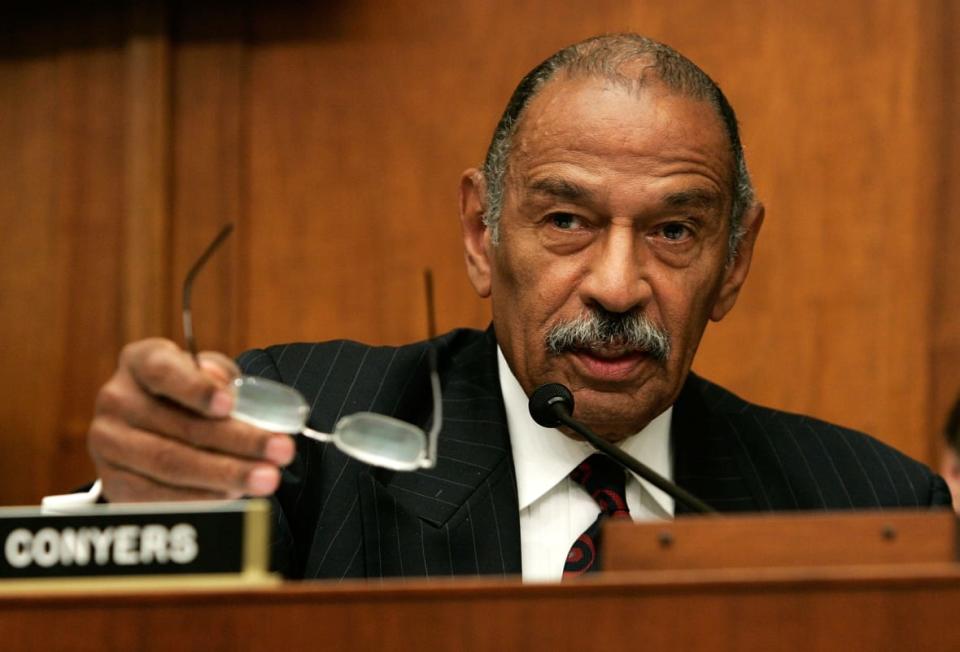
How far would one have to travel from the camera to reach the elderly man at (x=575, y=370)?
171 cm

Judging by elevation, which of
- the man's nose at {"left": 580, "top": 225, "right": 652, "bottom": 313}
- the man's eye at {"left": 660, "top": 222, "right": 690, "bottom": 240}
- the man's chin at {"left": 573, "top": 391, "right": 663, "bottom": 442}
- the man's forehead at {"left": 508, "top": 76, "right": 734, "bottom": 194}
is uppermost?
the man's forehead at {"left": 508, "top": 76, "right": 734, "bottom": 194}

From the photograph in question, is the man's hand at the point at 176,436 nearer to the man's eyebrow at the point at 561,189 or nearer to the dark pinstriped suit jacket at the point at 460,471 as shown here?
the dark pinstriped suit jacket at the point at 460,471

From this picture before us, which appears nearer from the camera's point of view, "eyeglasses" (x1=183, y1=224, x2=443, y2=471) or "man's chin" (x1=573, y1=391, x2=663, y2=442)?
"eyeglasses" (x1=183, y1=224, x2=443, y2=471)

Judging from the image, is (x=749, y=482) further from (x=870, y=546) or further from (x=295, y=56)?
(x=295, y=56)

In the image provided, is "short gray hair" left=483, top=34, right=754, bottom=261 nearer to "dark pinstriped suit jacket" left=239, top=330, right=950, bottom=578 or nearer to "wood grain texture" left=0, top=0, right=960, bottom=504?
"dark pinstriped suit jacket" left=239, top=330, right=950, bottom=578

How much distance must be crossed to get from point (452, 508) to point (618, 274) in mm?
372

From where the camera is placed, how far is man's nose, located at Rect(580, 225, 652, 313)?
1751 millimetres

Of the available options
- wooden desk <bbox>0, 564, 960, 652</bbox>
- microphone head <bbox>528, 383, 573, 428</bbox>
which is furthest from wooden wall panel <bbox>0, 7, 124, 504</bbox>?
wooden desk <bbox>0, 564, 960, 652</bbox>

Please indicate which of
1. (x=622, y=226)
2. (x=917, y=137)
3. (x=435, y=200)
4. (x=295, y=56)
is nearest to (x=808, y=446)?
(x=622, y=226)

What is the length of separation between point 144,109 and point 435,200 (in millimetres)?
578

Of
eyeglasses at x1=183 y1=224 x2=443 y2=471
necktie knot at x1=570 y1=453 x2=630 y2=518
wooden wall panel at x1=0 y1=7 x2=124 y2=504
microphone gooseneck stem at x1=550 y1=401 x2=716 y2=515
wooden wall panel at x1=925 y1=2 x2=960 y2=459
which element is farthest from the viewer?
wooden wall panel at x1=0 y1=7 x2=124 y2=504

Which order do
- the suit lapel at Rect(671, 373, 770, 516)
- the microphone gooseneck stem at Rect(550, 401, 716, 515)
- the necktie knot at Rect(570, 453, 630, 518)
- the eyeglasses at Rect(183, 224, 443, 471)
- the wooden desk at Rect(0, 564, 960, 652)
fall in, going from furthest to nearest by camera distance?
the suit lapel at Rect(671, 373, 770, 516) < the necktie knot at Rect(570, 453, 630, 518) < the microphone gooseneck stem at Rect(550, 401, 716, 515) < the eyeglasses at Rect(183, 224, 443, 471) < the wooden desk at Rect(0, 564, 960, 652)

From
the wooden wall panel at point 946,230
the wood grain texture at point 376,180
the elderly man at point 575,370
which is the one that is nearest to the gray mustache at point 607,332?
the elderly man at point 575,370

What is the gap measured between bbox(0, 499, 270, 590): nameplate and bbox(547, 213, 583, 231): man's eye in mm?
924
